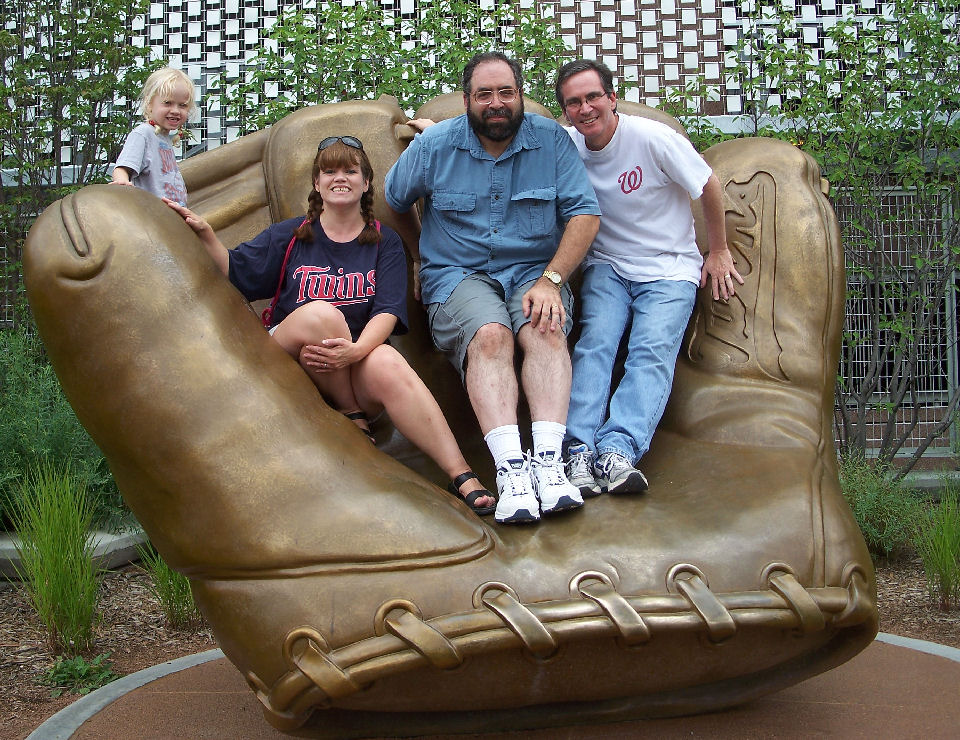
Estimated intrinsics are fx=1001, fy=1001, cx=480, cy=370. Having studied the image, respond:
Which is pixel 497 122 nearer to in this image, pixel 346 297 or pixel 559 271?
pixel 559 271

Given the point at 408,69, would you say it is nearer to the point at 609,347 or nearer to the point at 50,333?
the point at 609,347

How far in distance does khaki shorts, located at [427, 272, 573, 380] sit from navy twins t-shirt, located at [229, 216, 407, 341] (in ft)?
0.39

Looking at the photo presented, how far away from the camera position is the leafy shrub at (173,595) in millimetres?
4008

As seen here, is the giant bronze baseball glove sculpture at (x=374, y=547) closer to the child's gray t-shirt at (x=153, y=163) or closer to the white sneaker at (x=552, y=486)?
the white sneaker at (x=552, y=486)

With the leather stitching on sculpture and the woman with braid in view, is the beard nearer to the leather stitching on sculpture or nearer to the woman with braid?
the woman with braid

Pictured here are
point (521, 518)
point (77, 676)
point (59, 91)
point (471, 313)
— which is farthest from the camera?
point (59, 91)

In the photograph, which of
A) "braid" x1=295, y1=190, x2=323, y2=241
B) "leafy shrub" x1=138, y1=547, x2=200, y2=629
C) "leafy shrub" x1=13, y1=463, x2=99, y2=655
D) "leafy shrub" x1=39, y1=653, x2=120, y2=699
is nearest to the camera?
"braid" x1=295, y1=190, x2=323, y2=241

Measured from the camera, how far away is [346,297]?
2.74m

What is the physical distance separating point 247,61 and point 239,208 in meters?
3.09

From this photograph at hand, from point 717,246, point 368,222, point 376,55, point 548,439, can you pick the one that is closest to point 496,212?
point 368,222

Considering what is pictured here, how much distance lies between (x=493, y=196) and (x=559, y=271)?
0.32 meters

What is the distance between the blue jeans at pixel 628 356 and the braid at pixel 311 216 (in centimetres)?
82

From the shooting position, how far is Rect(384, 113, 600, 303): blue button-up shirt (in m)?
2.94

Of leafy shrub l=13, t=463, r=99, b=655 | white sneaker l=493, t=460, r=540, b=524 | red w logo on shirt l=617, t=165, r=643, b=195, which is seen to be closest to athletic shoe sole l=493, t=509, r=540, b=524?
white sneaker l=493, t=460, r=540, b=524
